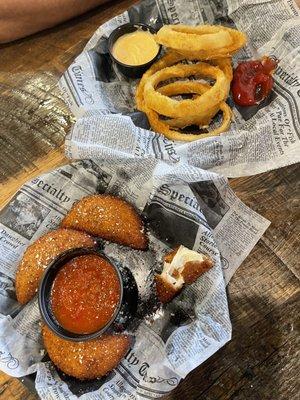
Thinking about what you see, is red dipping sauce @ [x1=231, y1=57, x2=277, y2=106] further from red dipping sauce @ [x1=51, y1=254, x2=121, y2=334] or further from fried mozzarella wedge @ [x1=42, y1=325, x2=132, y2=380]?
fried mozzarella wedge @ [x1=42, y1=325, x2=132, y2=380]

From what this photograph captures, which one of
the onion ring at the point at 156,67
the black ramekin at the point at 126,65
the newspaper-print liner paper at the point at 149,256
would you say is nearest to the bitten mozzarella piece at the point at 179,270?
the newspaper-print liner paper at the point at 149,256

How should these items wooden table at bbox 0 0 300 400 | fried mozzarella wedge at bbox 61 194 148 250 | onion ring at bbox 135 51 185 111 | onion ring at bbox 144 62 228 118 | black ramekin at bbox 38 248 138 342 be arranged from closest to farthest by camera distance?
black ramekin at bbox 38 248 138 342 → wooden table at bbox 0 0 300 400 → fried mozzarella wedge at bbox 61 194 148 250 → onion ring at bbox 144 62 228 118 → onion ring at bbox 135 51 185 111

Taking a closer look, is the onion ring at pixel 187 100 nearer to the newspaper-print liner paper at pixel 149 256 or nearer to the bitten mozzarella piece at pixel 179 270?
the newspaper-print liner paper at pixel 149 256

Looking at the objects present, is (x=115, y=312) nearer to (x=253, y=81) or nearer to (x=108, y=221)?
(x=108, y=221)

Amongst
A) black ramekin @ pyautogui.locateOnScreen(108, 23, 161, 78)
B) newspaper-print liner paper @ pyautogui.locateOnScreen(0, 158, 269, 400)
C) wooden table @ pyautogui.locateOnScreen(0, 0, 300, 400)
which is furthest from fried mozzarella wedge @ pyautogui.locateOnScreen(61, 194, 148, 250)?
black ramekin @ pyautogui.locateOnScreen(108, 23, 161, 78)

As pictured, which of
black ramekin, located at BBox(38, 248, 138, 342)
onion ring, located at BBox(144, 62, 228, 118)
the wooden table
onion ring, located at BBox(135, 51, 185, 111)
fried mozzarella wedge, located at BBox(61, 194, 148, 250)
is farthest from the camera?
onion ring, located at BBox(135, 51, 185, 111)

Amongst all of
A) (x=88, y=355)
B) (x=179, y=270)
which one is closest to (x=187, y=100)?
(x=179, y=270)
